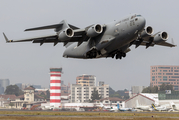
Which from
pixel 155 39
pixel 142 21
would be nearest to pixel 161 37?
pixel 155 39

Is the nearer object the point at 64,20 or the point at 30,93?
the point at 64,20

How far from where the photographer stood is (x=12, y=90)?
189125 mm

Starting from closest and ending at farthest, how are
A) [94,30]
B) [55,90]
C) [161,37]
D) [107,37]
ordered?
1. [94,30]
2. [107,37]
3. [161,37]
4. [55,90]

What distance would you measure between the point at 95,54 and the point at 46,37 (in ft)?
18.6

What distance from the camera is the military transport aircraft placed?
2919 cm

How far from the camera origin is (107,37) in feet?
101

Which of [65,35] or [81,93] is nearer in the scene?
[65,35]

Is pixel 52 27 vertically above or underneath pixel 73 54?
above

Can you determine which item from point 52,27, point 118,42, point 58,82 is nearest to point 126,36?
point 118,42

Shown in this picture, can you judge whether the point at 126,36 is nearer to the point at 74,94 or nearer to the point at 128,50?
the point at 128,50

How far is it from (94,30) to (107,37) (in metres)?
1.57

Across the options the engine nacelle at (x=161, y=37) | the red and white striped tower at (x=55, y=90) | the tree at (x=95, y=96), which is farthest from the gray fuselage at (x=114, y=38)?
the tree at (x=95, y=96)

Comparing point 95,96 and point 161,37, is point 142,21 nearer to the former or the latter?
point 161,37

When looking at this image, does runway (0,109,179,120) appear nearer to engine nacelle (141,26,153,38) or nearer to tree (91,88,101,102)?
engine nacelle (141,26,153,38)
